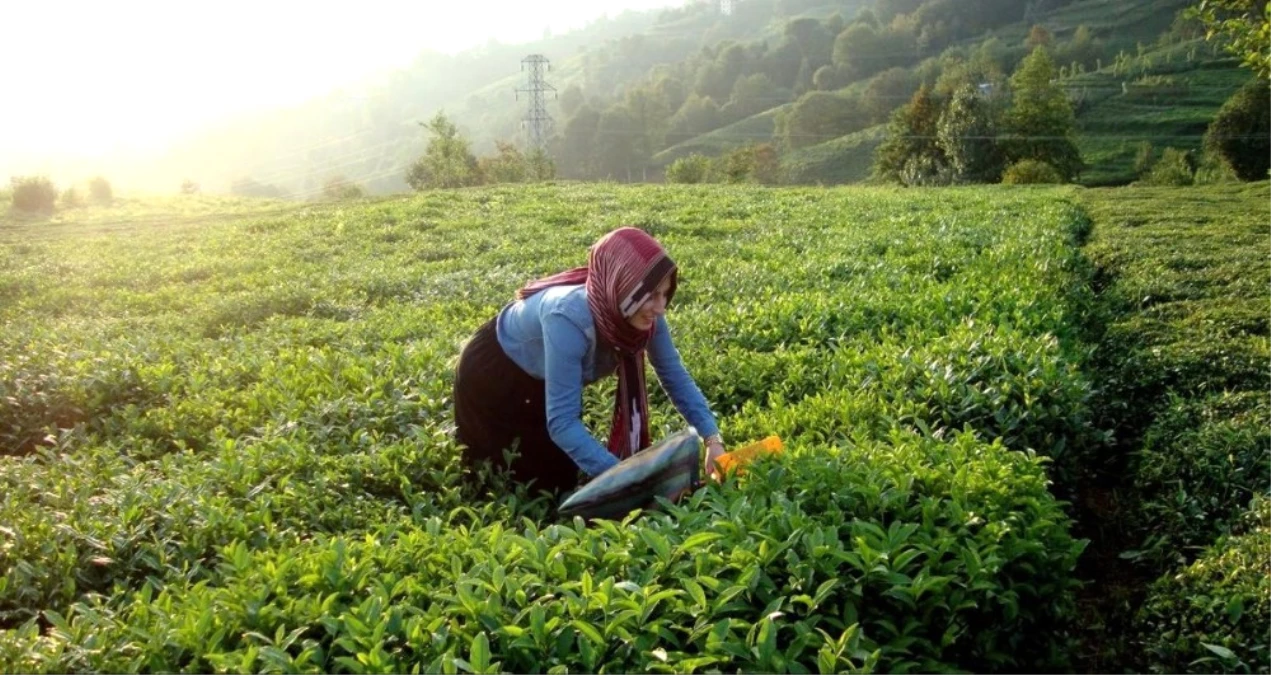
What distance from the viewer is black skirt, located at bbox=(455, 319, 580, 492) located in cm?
424

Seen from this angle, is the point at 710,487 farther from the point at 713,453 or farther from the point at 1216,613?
the point at 1216,613

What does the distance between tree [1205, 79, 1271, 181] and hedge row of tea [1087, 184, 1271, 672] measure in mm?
27236


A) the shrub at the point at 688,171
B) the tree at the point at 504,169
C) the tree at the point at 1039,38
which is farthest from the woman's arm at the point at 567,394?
the tree at the point at 1039,38

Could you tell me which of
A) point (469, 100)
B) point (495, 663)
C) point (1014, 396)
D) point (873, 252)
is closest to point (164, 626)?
point (495, 663)

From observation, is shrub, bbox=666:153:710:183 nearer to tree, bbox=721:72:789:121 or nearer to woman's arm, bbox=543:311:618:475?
woman's arm, bbox=543:311:618:475

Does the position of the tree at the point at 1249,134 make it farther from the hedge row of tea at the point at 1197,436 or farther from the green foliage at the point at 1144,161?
the hedge row of tea at the point at 1197,436

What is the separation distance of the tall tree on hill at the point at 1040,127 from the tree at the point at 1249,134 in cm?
525

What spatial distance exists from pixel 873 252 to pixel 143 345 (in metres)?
6.61

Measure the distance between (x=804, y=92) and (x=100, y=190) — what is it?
2914 inches

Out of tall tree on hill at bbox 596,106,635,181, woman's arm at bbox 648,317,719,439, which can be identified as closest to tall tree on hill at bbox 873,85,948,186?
woman's arm at bbox 648,317,719,439

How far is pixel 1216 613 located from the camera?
373 centimetres

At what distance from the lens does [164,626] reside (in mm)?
2633

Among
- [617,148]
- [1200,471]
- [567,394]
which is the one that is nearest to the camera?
[567,394]

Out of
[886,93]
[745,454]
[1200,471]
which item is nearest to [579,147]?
[886,93]
